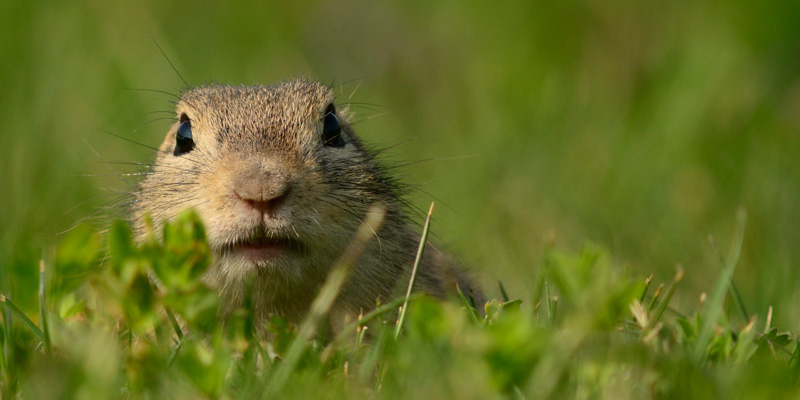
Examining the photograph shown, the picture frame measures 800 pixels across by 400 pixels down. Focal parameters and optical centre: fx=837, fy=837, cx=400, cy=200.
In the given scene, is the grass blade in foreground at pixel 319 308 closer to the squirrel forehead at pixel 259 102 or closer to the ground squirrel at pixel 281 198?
the ground squirrel at pixel 281 198

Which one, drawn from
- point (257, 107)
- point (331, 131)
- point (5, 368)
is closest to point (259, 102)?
point (257, 107)

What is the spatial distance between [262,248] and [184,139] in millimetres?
1170

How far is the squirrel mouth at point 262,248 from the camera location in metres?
3.32

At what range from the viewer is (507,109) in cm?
850

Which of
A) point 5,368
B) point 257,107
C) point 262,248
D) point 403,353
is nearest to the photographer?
point 403,353

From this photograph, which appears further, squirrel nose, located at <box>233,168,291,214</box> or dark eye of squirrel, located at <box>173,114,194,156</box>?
dark eye of squirrel, located at <box>173,114,194,156</box>

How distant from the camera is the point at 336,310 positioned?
377 cm

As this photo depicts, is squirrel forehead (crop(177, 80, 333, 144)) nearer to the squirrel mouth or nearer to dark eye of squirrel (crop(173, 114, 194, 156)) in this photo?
dark eye of squirrel (crop(173, 114, 194, 156))

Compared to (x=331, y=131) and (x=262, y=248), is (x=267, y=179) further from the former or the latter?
(x=331, y=131)

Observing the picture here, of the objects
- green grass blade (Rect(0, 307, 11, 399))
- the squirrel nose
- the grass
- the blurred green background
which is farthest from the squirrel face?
the blurred green background

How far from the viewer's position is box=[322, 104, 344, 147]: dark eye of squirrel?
427 centimetres

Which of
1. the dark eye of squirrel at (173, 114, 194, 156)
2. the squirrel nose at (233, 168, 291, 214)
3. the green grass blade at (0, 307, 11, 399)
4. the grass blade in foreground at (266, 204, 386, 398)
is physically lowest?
the green grass blade at (0, 307, 11, 399)

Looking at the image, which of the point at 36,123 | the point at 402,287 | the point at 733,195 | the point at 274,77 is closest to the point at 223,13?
the point at 274,77

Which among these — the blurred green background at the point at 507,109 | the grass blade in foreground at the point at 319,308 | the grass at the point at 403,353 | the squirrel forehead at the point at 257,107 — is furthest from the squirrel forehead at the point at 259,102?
the grass at the point at 403,353
